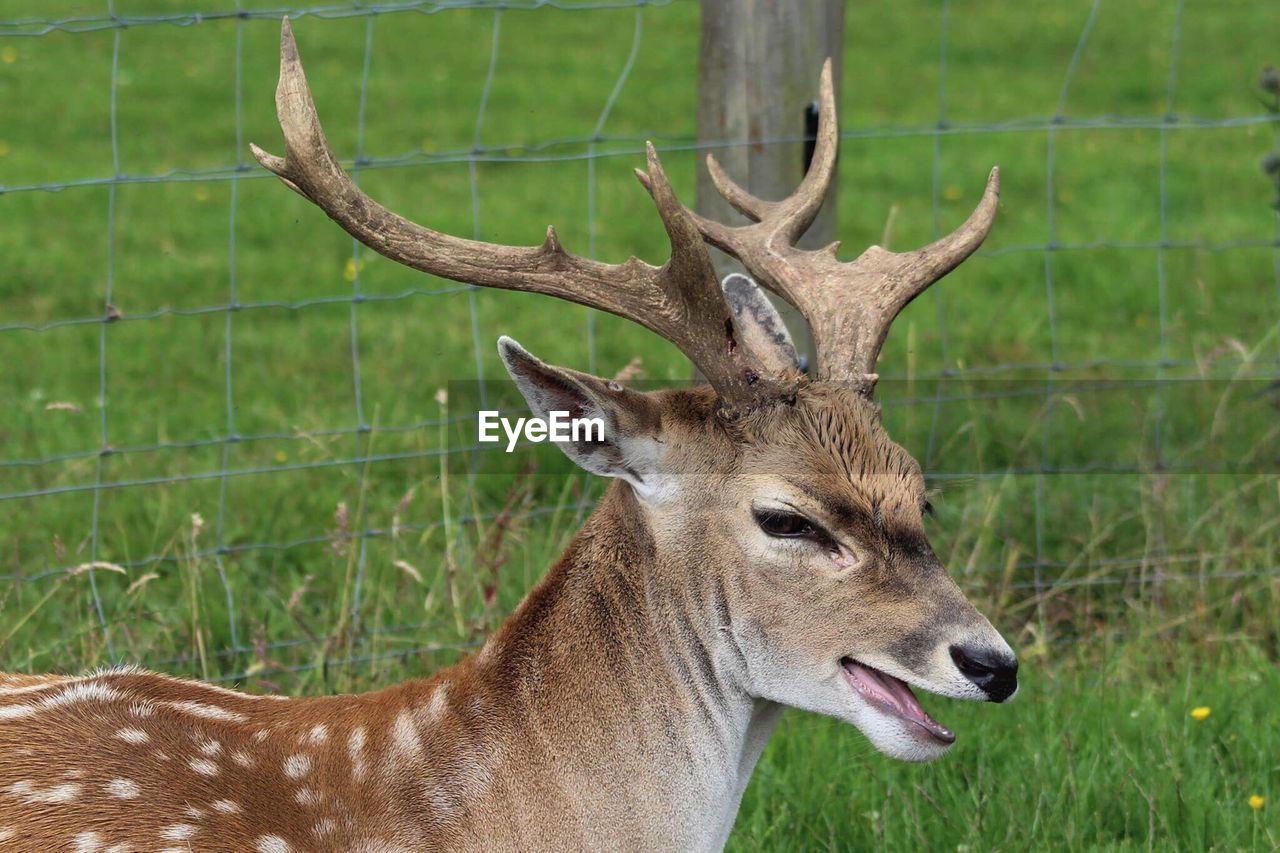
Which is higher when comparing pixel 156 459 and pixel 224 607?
pixel 156 459

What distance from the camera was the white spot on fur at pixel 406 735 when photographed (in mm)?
2938

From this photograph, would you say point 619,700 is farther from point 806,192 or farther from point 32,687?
point 806,192

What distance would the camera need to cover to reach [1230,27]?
1313cm

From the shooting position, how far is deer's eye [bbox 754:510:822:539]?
9.57ft

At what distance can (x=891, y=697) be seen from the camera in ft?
9.43

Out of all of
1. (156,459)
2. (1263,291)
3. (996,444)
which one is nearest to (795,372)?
(996,444)

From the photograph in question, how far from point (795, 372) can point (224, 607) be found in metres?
2.05

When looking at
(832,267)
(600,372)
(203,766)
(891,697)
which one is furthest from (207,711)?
(600,372)

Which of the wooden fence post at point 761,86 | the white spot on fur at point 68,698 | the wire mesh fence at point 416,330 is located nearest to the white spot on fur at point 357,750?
the white spot on fur at point 68,698

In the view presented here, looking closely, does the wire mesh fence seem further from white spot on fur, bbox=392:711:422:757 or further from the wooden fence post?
white spot on fur, bbox=392:711:422:757

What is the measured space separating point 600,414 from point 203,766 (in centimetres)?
91

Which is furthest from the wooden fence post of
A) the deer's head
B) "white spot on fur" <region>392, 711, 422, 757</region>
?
"white spot on fur" <region>392, 711, 422, 757</region>

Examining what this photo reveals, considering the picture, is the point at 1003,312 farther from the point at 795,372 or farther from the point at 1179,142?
the point at 795,372

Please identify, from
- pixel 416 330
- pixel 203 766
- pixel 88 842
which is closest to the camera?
pixel 88 842
